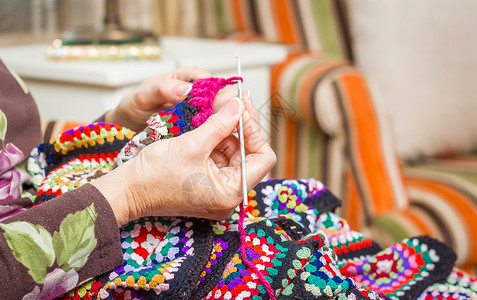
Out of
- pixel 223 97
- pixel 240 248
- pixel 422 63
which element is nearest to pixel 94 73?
pixel 223 97

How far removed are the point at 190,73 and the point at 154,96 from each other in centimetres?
5

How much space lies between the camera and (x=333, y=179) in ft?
4.34

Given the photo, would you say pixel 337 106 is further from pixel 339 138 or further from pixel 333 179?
pixel 333 179

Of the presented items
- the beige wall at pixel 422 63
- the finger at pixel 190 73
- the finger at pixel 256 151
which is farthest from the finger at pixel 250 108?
the beige wall at pixel 422 63

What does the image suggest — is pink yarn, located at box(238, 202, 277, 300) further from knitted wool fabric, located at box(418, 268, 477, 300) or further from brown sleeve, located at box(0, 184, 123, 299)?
knitted wool fabric, located at box(418, 268, 477, 300)

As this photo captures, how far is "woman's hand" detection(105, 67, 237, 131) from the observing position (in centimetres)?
65

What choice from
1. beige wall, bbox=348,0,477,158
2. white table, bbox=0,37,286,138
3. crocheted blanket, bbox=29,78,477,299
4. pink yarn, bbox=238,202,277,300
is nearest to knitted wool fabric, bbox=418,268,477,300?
crocheted blanket, bbox=29,78,477,299

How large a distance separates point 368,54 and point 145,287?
117 centimetres

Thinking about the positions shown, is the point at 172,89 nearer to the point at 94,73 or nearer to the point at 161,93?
the point at 161,93

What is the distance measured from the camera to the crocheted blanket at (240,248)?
51 centimetres

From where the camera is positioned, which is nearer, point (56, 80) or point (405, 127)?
point (56, 80)

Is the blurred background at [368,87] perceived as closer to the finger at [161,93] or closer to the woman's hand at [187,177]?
the finger at [161,93]

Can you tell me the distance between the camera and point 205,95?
1.88 ft

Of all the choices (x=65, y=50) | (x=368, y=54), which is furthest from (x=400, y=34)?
(x=65, y=50)
